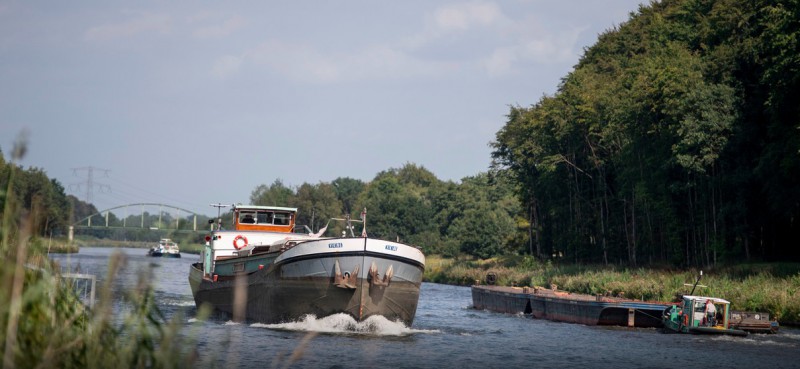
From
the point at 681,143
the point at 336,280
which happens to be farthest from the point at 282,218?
the point at 681,143

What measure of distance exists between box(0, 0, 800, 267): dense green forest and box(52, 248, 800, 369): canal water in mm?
9395

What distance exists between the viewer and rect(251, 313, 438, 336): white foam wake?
29359 mm

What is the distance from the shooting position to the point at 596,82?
75750 millimetres

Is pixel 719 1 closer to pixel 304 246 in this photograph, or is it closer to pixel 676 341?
pixel 676 341

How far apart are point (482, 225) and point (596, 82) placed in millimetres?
33112

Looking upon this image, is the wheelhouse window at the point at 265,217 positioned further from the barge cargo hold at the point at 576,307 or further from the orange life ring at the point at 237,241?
the barge cargo hold at the point at 576,307

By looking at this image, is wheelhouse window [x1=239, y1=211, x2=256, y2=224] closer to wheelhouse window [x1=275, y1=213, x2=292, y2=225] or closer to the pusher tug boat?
wheelhouse window [x1=275, y1=213, x2=292, y2=225]

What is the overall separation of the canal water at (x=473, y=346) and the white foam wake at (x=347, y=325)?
1.3 inches

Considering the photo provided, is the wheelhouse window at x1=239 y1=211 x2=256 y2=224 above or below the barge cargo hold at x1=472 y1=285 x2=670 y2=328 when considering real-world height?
above

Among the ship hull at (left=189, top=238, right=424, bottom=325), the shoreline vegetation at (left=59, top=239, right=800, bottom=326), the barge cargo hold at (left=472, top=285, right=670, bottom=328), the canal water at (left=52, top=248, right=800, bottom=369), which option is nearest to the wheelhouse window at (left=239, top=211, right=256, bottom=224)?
the canal water at (left=52, top=248, right=800, bottom=369)

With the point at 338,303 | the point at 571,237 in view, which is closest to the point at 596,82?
the point at 571,237

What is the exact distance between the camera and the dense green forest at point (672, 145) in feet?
158

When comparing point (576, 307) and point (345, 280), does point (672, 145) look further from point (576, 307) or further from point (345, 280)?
point (345, 280)

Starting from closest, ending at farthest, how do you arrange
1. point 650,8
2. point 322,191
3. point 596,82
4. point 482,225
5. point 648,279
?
point 648,279
point 596,82
point 650,8
point 482,225
point 322,191
